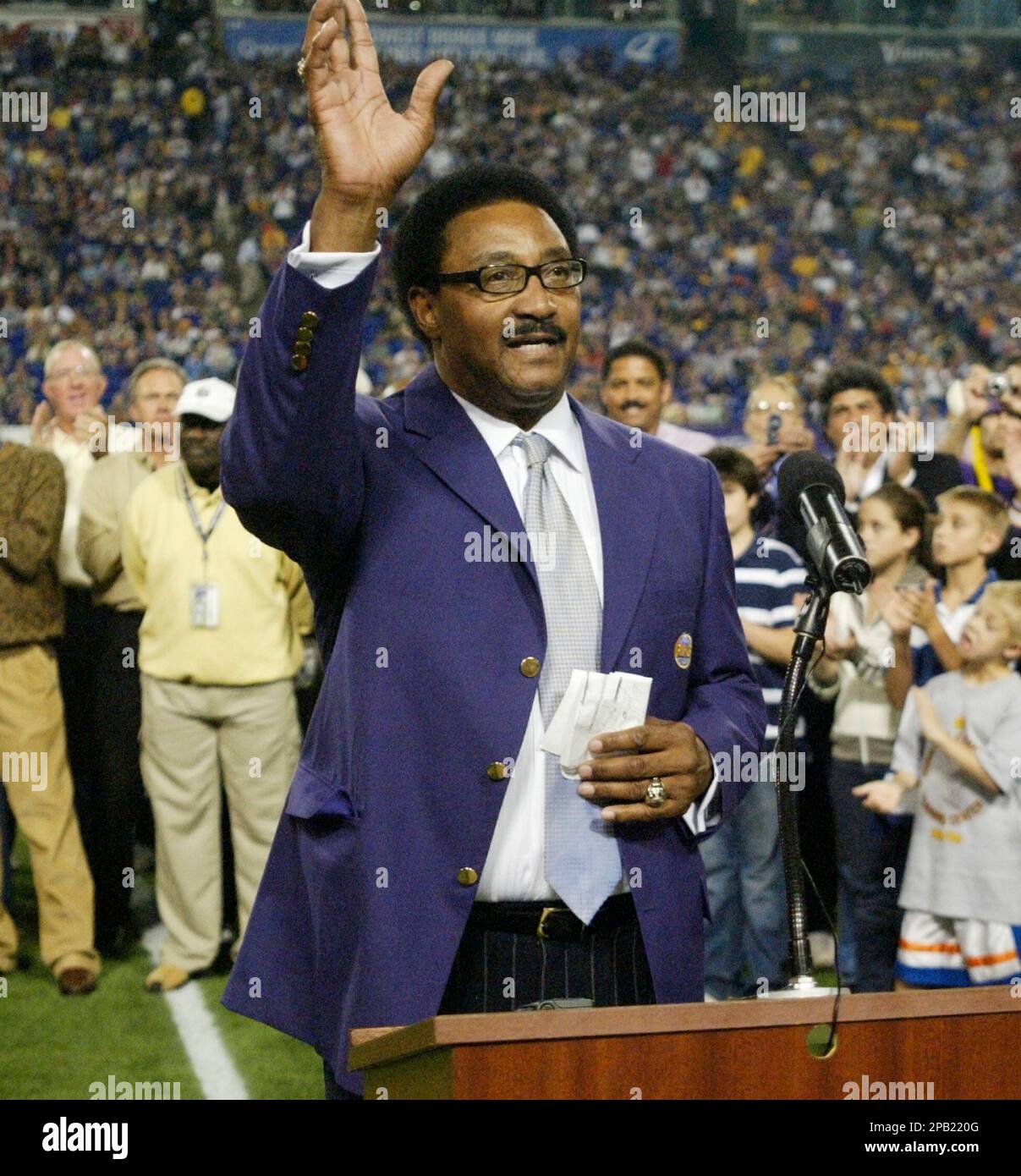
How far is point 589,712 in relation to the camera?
6.57ft

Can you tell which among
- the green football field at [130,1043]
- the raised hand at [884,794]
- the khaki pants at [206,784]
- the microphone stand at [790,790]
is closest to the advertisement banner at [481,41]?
the khaki pants at [206,784]

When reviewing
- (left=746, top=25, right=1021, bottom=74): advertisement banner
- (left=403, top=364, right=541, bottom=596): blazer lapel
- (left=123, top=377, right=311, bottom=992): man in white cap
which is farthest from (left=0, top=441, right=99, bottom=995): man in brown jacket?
(left=746, top=25, right=1021, bottom=74): advertisement banner

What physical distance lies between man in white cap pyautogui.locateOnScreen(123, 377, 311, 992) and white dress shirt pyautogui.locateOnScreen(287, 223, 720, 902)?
3227mm

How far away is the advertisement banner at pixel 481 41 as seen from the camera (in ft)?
54.3

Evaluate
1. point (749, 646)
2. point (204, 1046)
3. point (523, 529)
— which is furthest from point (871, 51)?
point (523, 529)

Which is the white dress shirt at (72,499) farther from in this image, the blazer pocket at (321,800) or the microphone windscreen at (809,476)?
the microphone windscreen at (809,476)

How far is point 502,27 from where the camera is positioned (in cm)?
1764

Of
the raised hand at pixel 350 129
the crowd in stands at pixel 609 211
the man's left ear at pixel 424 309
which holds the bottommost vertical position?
the man's left ear at pixel 424 309

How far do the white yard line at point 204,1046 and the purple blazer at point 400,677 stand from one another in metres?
2.45

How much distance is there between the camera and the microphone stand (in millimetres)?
1833

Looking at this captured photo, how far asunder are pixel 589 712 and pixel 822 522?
0.37 meters

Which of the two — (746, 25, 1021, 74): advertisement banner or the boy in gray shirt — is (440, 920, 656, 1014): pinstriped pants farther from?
(746, 25, 1021, 74): advertisement banner

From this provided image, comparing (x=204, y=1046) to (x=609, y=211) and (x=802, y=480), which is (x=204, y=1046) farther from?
(x=609, y=211)
